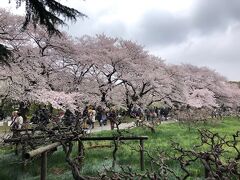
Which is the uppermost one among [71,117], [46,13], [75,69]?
[75,69]

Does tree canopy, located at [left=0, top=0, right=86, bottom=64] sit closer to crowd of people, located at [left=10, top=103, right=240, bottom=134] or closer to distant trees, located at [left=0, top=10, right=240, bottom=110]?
crowd of people, located at [left=10, top=103, right=240, bottom=134]

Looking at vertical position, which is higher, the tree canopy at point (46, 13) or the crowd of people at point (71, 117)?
the tree canopy at point (46, 13)

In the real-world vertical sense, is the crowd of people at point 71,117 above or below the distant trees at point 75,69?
below

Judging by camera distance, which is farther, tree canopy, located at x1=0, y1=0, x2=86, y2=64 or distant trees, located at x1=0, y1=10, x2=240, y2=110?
distant trees, located at x1=0, y1=10, x2=240, y2=110

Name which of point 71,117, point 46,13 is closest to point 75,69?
point 71,117

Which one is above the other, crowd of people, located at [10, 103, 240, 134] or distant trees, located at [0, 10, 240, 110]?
distant trees, located at [0, 10, 240, 110]

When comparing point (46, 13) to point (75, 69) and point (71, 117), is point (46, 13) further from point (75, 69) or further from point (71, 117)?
point (75, 69)

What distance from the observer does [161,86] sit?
35.0 meters

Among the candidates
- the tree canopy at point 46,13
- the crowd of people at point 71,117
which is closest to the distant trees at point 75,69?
the crowd of people at point 71,117

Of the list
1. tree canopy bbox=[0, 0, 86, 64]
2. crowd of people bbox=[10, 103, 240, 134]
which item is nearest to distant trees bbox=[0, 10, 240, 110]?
crowd of people bbox=[10, 103, 240, 134]

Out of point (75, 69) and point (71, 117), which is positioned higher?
point (75, 69)

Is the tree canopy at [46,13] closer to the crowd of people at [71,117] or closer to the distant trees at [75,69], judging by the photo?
the crowd of people at [71,117]

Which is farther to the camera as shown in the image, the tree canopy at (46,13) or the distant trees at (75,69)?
the distant trees at (75,69)

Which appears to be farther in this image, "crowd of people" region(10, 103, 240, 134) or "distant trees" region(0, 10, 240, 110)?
"distant trees" region(0, 10, 240, 110)
